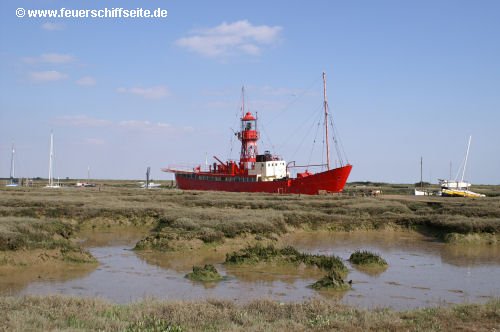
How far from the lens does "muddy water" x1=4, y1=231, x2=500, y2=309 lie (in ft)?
49.7

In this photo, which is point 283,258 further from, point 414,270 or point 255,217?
point 255,217

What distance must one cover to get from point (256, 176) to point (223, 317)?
165 ft

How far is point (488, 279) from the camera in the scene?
18.5 metres

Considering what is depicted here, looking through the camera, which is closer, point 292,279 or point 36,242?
point 292,279

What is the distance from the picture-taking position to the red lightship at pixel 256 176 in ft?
183

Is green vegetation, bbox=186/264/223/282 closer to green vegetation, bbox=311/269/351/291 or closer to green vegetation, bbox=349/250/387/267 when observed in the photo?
green vegetation, bbox=311/269/351/291

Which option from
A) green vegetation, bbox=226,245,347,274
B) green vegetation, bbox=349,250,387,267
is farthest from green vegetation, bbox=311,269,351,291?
green vegetation, bbox=349,250,387,267

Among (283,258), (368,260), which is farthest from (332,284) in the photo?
(368,260)

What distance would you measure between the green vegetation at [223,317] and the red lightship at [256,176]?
43066 mm

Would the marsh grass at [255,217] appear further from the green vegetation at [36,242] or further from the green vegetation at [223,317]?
the green vegetation at [223,317]

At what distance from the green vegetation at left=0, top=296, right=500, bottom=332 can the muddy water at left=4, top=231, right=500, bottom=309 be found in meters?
2.36

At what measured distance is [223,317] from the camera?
431 inches

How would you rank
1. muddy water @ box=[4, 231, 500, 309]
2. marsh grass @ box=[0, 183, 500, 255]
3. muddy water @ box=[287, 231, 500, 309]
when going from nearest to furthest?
muddy water @ box=[4, 231, 500, 309] < muddy water @ box=[287, 231, 500, 309] < marsh grass @ box=[0, 183, 500, 255]

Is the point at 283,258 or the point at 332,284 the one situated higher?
the point at 283,258
